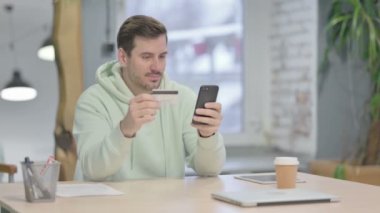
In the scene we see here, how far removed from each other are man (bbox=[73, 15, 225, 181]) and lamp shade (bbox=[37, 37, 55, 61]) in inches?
40.6

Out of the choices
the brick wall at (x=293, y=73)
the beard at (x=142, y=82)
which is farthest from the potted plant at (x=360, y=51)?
the beard at (x=142, y=82)

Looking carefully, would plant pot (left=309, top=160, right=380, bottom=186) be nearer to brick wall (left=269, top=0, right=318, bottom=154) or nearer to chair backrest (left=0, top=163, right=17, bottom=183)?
brick wall (left=269, top=0, right=318, bottom=154)

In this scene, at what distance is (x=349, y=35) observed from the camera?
14.0ft

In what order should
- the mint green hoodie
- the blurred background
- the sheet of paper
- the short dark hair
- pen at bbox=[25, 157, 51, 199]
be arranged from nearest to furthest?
pen at bbox=[25, 157, 51, 199]
the sheet of paper
the mint green hoodie
the short dark hair
the blurred background

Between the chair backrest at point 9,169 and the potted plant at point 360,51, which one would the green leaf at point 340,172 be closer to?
the potted plant at point 360,51

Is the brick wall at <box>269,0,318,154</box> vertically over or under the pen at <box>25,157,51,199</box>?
over

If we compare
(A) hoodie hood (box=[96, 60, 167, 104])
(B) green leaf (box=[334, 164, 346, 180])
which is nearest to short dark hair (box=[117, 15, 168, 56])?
(A) hoodie hood (box=[96, 60, 167, 104])

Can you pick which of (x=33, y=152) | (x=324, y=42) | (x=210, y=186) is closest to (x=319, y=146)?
(x=324, y=42)

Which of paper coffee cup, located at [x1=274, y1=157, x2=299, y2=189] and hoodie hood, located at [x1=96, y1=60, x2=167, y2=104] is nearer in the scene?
paper coffee cup, located at [x1=274, y1=157, x2=299, y2=189]

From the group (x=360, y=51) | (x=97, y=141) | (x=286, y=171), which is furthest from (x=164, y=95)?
(x=360, y=51)

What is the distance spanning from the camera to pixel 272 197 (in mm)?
1988

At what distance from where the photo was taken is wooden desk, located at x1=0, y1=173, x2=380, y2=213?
1909 mm

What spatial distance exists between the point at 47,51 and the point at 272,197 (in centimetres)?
219

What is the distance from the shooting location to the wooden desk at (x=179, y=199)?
191 cm
